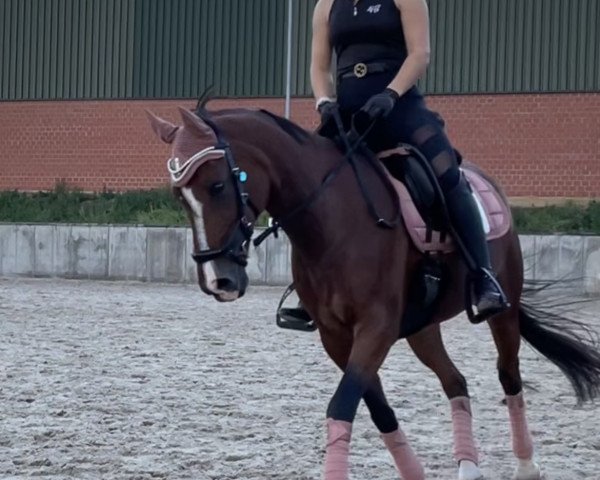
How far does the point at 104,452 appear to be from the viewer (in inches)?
315

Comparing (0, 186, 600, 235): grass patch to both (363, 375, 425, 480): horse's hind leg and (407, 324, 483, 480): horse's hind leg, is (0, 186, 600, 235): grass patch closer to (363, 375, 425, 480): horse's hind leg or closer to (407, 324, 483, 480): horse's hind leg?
(407, 324, 483, 480): horse's hind leg

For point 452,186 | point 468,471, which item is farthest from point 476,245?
point 468,471

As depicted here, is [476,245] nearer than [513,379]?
Yes

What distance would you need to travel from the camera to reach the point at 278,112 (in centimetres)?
3234

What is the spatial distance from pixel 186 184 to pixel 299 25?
26.6 metres

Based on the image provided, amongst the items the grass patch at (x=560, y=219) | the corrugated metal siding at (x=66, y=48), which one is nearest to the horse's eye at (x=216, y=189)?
the grass patch at (x=560, y=219)

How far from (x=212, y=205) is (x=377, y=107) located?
1.27 meters

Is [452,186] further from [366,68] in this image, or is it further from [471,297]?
[366,68]

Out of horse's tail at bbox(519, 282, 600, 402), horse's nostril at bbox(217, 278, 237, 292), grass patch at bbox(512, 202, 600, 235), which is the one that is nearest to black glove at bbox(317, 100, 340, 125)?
horse's nostril at bbox(217, 278, 237, 292)

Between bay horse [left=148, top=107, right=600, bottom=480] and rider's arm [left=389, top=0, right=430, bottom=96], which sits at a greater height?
rider's arm [left=389, top=0, right=430, bottom=96]

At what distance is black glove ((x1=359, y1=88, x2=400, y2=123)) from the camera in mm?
6641

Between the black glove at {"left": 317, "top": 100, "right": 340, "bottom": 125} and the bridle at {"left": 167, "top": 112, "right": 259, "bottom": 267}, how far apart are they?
1.12 m

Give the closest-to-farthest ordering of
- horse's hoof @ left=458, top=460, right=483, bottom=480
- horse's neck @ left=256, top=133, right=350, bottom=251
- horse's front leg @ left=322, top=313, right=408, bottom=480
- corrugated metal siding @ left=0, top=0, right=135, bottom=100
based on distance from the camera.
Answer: horse's front leg @ left=322, top=313, right=408, bottom=480
horse's neck @ left=256, top=133, right=350, bottom=251
horse's hoof @ left=458, top=460, right=483, bottom=480
corrugated metal siding @ left=0, top=0, right=135, bottom=100

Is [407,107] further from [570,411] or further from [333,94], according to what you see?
[570,411]
